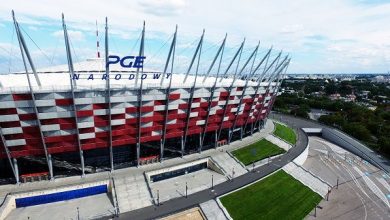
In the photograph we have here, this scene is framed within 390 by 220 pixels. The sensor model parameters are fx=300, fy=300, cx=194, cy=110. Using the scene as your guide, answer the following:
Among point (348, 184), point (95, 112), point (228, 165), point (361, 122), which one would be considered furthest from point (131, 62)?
point (361, 122)

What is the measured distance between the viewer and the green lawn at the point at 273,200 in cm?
5600

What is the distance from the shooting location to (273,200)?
2381 inches

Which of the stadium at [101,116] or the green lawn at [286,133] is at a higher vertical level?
the stadium at [101,116]

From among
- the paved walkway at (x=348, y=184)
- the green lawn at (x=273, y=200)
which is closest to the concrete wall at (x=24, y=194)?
the green lawn at (x=273, y=200)

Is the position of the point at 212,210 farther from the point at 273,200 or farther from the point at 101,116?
the point at 101,116

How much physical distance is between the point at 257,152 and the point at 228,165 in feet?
40.4

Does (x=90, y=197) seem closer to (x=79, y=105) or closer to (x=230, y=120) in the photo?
(x=79, y=105)

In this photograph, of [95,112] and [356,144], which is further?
[356,144]

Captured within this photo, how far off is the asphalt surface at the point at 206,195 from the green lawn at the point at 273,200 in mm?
2098

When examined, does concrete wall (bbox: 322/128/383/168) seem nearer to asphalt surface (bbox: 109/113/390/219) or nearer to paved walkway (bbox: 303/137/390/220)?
asphalt surface (bbox: 109/113/390/219)

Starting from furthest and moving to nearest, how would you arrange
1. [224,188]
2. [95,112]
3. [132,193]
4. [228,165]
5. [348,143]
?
1. [348,143]
2. [228,165]
3. [224,188]
4. [95,112]
5. [132,193]

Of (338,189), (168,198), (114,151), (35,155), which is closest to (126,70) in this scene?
(114,151)

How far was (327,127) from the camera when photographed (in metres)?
117

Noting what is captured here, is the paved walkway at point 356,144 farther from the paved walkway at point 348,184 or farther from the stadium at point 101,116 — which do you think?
the stadium at point 101,116
